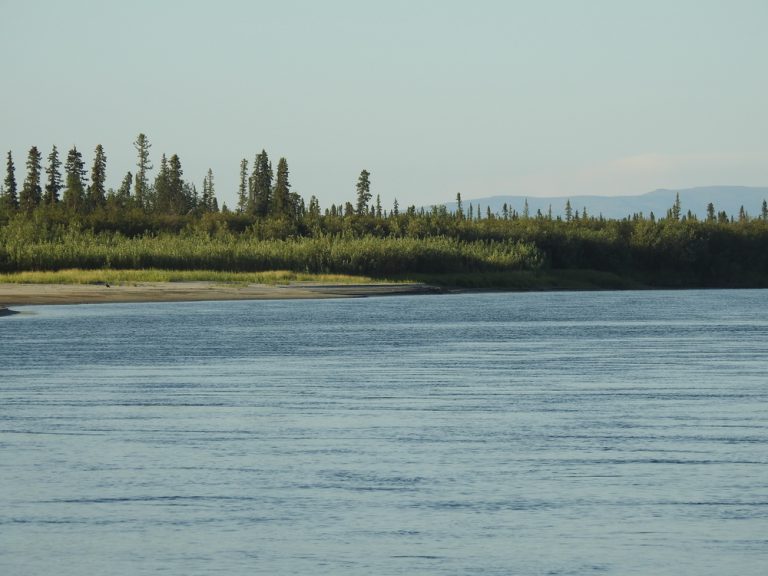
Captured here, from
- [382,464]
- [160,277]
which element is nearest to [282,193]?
[160,277]

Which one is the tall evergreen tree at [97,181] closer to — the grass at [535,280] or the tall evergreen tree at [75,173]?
the tall evergreen tree at [75,173]

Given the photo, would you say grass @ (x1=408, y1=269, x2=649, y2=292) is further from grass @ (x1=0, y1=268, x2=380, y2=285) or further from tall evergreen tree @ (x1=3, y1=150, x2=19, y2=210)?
tall evergreen tree @ (x1=3, y1=150, x2=19, y2=210)

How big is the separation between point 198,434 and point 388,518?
6.75 metres

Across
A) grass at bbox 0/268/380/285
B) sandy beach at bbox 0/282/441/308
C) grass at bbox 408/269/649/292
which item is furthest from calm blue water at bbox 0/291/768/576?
grass at bbox 408/269/649/292

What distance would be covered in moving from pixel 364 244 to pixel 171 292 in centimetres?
4007

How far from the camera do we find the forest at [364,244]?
110 metres

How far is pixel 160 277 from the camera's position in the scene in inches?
3797

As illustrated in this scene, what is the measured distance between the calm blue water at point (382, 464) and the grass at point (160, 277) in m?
56.6

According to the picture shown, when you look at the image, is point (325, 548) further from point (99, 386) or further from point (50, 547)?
point (99, 386)

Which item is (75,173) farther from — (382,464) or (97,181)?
(382,464)

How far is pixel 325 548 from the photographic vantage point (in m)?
11.9

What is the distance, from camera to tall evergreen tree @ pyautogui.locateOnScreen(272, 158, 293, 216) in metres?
191

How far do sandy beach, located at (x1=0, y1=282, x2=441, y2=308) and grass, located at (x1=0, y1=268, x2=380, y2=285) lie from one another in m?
2.16

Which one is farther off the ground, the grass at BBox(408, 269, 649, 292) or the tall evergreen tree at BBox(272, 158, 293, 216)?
the tall evergreen tree at BBox(272, 158, 293, 216)
